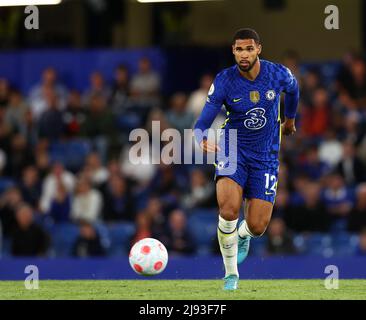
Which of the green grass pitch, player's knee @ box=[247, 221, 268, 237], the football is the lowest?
the green grass pitch

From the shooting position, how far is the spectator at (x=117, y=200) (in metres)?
16.3

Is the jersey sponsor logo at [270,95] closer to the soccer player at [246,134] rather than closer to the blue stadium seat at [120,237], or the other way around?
the soccer player at [246,134]

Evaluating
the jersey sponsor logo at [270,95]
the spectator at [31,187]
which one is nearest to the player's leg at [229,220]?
the jersey sponsor logo at [270,95]

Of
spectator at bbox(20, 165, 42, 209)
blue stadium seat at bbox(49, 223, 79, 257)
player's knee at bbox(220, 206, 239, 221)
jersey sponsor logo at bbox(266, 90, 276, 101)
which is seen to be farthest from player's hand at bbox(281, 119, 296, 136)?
spectator at bbox(20, 165, 42, 209)

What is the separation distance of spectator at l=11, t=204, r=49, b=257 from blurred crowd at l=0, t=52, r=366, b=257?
2 cm

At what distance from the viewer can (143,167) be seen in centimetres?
1658

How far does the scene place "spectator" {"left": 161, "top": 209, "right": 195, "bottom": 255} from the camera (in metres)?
15.1

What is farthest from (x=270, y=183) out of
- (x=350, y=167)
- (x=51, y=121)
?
(x=51, y=121)

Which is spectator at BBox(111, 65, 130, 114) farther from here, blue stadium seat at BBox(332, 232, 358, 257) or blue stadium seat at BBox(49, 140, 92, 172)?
blue stadium seat at BBox(332, 232, 358, 257)

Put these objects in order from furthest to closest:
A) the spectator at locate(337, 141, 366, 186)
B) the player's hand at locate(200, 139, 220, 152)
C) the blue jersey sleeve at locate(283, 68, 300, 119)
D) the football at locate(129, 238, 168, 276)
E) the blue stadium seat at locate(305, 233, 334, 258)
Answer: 1. the spectator at locate(337, 141, 366, 186)
2. the blue stadium seat at locate(305, 233, 334, 258)
3. the football at locate(129, 238, 168, 276)
4. the blue jersey sleeve at locate(283, 68, 300, 119)
5. the player's hand at locate(200, 139, 220, 152)

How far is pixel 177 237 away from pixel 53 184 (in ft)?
8.19

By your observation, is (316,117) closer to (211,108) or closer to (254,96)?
(254,96)
